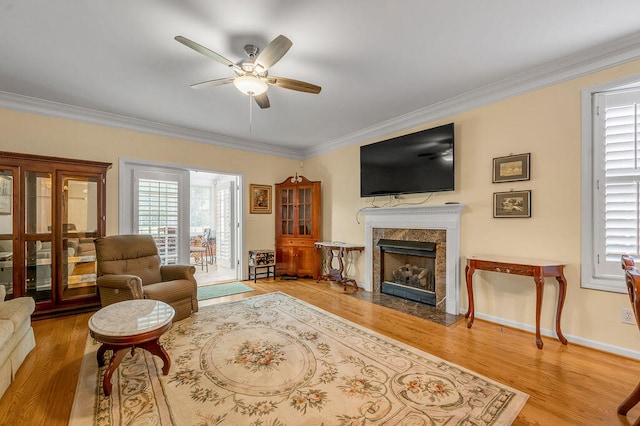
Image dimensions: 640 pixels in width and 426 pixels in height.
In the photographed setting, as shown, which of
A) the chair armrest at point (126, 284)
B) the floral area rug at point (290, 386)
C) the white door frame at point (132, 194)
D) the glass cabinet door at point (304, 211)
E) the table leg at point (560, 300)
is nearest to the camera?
the floral area rug at point (290, 386)

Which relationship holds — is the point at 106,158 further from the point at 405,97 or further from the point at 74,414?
the point at 405,97

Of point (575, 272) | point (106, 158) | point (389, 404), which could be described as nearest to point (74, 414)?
point (389, 404)

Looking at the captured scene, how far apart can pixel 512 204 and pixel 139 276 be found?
14.3ft

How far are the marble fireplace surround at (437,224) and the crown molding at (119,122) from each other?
267cm

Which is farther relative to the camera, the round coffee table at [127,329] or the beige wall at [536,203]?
the beige wall at [536,203]

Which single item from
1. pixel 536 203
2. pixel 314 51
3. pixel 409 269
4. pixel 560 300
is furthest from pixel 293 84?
pixel 560 300

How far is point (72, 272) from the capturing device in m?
3.47

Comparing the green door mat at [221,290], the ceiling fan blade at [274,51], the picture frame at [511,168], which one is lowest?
the green door mat at [221,290]

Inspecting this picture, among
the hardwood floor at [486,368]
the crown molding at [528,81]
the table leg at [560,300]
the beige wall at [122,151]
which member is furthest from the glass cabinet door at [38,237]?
the table leg at [560,300]

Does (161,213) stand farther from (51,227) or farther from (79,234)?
(51,227)

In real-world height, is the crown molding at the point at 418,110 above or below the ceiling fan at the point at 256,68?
above

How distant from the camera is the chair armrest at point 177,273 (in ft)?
10.9

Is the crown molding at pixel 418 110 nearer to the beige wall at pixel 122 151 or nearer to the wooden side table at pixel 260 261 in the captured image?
the beige wall at pixel 122 151

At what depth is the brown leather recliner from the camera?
2.75 m
